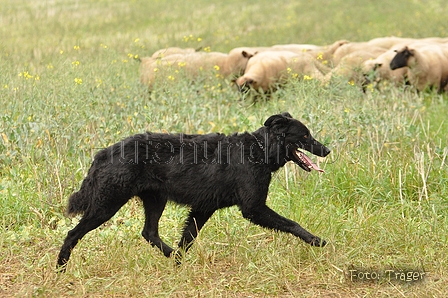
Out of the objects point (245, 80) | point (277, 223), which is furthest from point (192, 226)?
point (245, 80)

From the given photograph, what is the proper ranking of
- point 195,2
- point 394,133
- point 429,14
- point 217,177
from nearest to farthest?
point 217,177 → point 394,133 → point 429,14 → point 195,2

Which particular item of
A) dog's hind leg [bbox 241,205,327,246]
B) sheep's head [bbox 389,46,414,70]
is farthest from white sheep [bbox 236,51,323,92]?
dog's hind leg [bbox 241,205,327,246]

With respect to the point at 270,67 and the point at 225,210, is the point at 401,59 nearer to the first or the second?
the point at 270,67

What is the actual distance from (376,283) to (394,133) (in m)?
3.53

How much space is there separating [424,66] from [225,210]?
791cm

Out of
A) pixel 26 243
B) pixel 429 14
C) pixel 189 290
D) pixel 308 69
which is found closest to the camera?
pixel 189 290

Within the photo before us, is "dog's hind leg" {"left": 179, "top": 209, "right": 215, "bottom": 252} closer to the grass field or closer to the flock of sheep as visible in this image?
the grass field

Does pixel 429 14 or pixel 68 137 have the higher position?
pixel 68 137

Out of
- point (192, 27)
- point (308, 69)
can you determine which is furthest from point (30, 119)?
point (192, 27)

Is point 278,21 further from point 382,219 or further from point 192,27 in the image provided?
point 382,219

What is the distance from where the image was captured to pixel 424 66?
13.1 metres

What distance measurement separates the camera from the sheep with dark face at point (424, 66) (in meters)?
12.8

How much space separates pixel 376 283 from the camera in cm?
502

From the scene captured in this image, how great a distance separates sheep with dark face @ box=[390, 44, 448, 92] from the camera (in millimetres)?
12844
